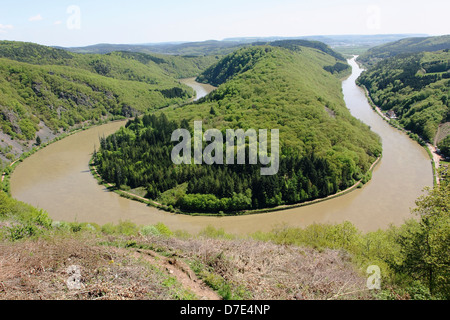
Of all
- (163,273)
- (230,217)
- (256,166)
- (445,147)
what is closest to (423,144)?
(445,147)

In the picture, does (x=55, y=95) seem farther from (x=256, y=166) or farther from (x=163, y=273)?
(x=163, y=273)

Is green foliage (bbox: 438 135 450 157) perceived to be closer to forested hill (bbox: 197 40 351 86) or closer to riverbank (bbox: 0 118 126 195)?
forested hill (bbox: 197 40 351 86)

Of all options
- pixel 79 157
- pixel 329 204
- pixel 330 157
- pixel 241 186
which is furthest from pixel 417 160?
pixel 79 157

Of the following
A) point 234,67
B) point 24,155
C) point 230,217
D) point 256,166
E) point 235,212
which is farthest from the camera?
point 234,67

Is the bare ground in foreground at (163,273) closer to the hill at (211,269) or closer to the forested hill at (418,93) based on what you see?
the hill at (211,269)

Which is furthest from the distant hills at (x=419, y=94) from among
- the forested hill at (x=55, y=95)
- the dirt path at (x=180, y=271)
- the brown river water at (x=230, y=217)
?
the forested hill at (x=55, y=95)
